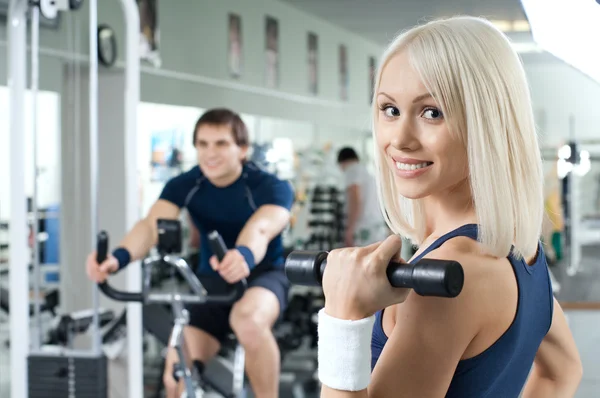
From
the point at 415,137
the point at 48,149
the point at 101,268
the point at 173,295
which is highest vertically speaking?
the point at 48,149

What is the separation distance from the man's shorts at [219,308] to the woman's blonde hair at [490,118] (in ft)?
8.52

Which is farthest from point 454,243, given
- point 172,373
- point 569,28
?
point 172,373

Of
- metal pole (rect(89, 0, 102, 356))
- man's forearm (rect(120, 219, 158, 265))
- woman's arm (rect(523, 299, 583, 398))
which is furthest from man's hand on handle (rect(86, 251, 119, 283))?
woman's arm (rect(523, 299, 583, 398))

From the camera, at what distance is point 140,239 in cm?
336

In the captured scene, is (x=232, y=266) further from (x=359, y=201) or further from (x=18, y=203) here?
(x=359, y=201)

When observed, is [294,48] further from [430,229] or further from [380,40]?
[430,229]

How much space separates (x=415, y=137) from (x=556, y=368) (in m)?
0.45

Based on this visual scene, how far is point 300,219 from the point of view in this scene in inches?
309

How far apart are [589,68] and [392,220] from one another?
0.57 meters

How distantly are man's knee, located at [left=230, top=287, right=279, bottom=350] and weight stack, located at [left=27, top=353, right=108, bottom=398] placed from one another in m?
0.57

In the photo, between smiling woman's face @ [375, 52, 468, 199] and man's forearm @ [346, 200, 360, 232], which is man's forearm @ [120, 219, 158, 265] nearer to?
smiling woman's face @ [375, 52, 468, 199]

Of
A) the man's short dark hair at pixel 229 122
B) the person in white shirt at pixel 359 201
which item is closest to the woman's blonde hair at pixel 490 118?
the man's short dark hair at pixel 229 122

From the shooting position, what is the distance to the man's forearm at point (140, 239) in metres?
3.32

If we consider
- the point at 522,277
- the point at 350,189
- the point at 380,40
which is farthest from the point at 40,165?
the point at 380,40
